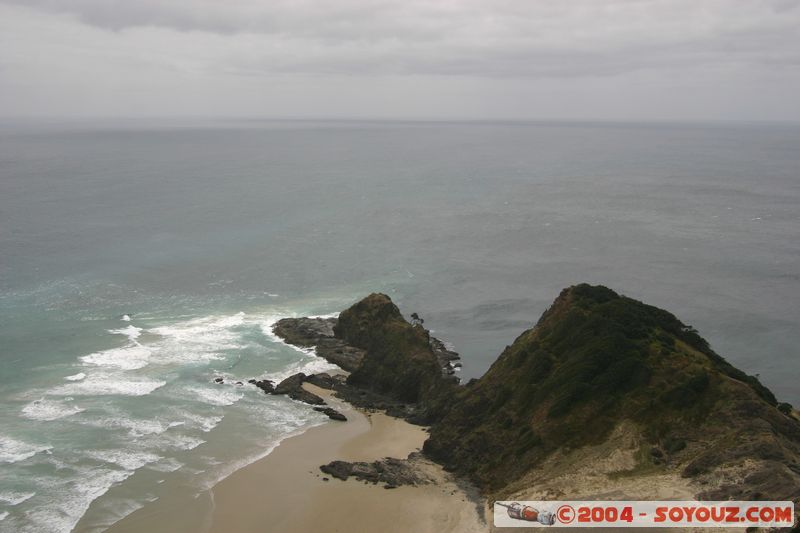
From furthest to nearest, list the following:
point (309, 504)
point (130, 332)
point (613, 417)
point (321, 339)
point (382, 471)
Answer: point (130, 332) → point (321, 339) → point (382, 471) → point (309, 504) → point (613, 417)

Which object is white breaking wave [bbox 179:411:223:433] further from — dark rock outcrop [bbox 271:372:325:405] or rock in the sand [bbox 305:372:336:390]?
rock in the sand [bbox 305:372:336:390]

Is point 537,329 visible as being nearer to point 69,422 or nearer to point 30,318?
point 69,422

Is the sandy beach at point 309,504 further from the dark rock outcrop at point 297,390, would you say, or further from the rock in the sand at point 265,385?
the rock in the sand at point 265,385

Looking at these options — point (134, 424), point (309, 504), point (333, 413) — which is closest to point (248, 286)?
point (333, 413)

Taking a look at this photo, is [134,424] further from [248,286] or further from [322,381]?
[248,286]

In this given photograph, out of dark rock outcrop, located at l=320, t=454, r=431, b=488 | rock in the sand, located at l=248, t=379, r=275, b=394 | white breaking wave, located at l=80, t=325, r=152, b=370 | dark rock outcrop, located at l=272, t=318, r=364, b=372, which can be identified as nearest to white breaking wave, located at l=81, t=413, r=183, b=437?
rock in the sand, located at l=248, t=379, r=275, b=394

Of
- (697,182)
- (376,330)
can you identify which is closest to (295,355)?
(376,330)

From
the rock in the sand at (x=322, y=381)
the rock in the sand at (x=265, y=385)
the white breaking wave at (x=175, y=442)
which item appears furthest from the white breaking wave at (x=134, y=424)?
the rock in the sand at (x=322, y=381)

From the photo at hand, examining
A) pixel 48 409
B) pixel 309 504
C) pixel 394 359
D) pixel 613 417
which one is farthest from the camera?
pixel 394 359
